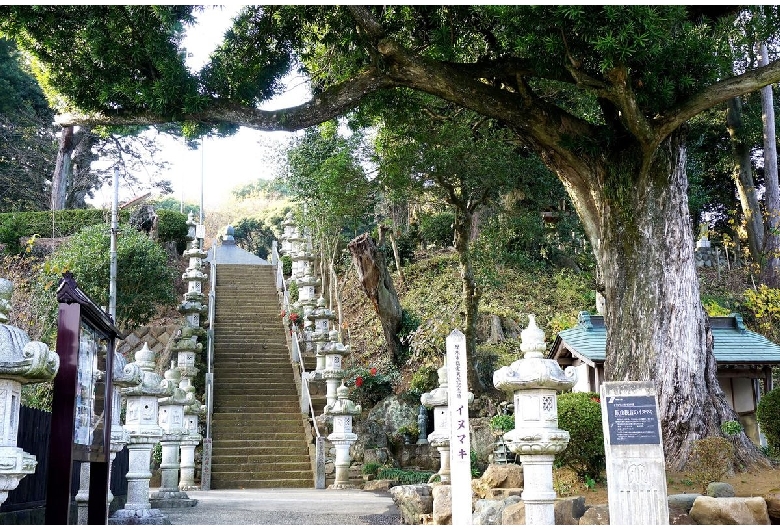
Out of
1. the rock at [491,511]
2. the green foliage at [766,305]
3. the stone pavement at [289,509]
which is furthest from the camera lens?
the green foliage at [766,305]

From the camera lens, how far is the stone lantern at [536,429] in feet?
23.6

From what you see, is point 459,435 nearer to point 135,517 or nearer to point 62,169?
point 135,517

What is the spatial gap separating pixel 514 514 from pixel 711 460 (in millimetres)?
2514

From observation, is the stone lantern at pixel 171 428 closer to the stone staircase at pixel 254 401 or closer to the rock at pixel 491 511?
the stone staircase at pixel 254 401

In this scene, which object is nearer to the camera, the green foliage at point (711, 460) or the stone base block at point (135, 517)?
the green foliage at point (711, 460)

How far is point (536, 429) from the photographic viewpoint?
737cm

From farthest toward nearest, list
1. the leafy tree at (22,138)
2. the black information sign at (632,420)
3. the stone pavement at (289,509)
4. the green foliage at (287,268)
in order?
the green foliage at (287,268) < the leafy tree at (22,138) < the stone pavement at (289,509) < the black information sign at (632,420)

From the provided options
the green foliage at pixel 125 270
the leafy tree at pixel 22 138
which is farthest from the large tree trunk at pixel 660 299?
the leafy tree at pixel 22 138

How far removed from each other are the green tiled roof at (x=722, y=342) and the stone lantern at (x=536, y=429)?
6.38 meters

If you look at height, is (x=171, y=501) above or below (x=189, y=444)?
below

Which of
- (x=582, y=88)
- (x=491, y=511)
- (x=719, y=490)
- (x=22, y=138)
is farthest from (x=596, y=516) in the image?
(x=22, y=138)

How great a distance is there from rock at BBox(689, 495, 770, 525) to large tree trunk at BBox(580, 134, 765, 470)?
229 cm

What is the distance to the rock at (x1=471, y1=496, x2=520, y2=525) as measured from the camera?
788 cm

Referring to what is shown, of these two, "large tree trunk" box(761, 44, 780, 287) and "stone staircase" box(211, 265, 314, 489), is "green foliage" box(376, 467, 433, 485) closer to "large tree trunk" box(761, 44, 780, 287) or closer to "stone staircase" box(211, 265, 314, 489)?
"stone staircase" box(211, 265, 314, 489)
